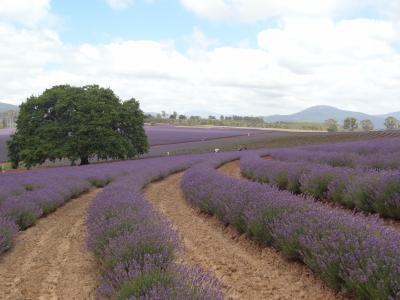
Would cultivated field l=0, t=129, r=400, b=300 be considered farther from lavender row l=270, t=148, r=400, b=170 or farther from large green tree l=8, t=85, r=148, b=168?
large green tree l=8, t=85, r=148, b=168

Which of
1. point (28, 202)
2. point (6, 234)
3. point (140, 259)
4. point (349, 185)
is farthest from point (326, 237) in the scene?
point (28, 202)

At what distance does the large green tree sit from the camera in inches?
993

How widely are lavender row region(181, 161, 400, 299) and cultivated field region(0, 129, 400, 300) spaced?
0.5 inches

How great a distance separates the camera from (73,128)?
2545 cm

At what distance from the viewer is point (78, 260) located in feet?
18.2

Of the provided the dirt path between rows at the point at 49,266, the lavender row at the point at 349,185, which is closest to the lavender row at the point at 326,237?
the lavender row at the point at 349,185

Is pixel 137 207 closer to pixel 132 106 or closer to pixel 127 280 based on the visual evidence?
pixel 127 280

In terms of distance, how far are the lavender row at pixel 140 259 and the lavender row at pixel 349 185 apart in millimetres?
3164

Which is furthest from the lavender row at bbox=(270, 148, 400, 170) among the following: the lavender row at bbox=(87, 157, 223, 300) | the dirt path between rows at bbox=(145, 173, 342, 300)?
the lavender row at bbox=(87, 157, 223, 300)

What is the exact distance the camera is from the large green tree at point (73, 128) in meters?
25.2

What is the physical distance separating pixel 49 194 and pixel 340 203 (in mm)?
6751

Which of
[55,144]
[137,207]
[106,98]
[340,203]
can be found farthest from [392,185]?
[106,98]

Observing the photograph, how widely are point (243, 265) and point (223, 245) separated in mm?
984

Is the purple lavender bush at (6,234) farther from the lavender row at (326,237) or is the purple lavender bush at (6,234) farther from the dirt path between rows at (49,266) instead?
the lavender row at (326,237)
